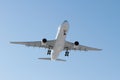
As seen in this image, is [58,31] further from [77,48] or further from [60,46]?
[77,48]

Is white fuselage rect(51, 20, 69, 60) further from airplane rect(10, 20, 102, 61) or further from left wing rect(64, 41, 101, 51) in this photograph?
left wing rect(64, 41, 101, 51)

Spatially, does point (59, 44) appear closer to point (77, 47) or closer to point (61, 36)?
point (61, 36)

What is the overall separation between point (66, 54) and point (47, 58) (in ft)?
18.0

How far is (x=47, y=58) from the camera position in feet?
285

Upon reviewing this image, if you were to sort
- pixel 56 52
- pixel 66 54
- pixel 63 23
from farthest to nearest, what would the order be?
pixel 66 54
pixel 56 52
pixel 63 23

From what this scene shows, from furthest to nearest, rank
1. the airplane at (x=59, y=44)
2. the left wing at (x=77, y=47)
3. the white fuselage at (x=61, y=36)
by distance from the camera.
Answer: the left wing at (x=77, y=47)
the airplane at (x=59, y=44)
the white fuselage at (x=61, y=36)

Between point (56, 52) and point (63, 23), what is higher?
point (63, 23)

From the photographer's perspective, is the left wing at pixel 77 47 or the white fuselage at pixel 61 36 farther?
the left wing at pixel 77 47

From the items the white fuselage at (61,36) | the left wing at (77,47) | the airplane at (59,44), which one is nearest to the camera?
the white fuselage at (61,36)

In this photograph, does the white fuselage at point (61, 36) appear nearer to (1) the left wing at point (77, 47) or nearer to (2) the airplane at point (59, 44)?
(2) the airplane at point (59, 44)

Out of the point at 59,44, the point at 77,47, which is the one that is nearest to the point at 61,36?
the point at 59,44

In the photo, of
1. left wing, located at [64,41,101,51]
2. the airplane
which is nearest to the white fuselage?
the airplane

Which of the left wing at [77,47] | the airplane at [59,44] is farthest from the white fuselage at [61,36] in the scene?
the left wing at [77,47]

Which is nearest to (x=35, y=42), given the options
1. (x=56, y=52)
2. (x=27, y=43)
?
(x=27, y=43)
